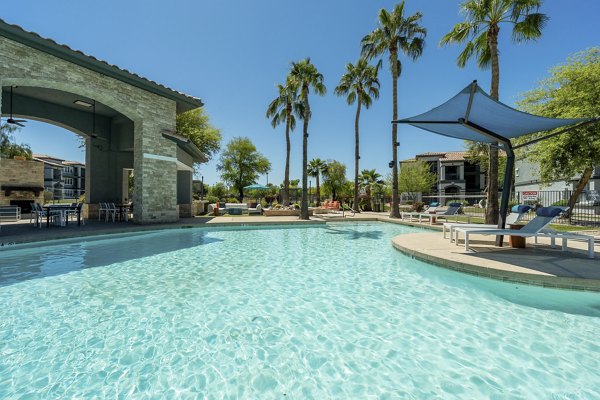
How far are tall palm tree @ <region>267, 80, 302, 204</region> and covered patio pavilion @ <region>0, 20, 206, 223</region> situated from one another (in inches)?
410

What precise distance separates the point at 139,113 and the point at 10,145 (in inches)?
974

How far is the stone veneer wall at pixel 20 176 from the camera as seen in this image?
15.5 meters

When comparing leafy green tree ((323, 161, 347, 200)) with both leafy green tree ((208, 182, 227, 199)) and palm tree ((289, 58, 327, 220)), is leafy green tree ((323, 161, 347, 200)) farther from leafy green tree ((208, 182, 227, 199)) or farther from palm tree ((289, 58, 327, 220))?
palm tree ((289, 58, 327, 220))

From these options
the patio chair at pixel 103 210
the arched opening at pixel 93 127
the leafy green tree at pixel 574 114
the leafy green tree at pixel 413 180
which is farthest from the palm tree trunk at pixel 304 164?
the leafy green tree at pixel 413 180

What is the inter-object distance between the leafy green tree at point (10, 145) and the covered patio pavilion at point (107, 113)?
1621cm

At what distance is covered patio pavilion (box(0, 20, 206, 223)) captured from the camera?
799 centimetres

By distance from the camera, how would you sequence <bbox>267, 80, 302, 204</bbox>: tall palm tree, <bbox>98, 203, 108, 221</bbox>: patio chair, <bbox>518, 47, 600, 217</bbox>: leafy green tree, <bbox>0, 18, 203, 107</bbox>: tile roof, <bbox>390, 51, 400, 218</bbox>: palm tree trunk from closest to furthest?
<bbox>0, 18, 203, 107</bbox>: tile roof → <bbox>518, 47, 600, 217</bbox>: leafy green tree → <bbox>98, 203, 108, 221</bbox>: patio chair → <bbox>390, 51, 400, 218</bbox>: palm tree trunk → <bbox>267, 80, 302, 204</bbox>: tall palm tree

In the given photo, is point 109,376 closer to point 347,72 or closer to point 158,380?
point 158,380

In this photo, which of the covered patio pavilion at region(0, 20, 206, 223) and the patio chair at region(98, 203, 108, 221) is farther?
the patio chair at region(98, 203, 108, 221)

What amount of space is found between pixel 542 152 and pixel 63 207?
20765mm

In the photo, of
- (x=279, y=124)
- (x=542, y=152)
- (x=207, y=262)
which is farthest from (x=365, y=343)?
(x=279, y=124)

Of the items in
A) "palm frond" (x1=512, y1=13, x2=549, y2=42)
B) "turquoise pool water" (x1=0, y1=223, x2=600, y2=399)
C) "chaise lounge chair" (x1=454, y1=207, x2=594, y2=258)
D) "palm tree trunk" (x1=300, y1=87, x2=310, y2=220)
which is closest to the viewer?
"turquoise pool water" (x1=0, y1=223, x2=600, y2=399)

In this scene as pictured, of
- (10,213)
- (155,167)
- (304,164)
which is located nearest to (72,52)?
(155,167)

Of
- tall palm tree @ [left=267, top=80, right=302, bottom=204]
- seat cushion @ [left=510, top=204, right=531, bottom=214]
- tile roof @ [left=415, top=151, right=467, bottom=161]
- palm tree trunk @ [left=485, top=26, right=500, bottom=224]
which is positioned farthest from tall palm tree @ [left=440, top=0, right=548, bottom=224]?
tile roof @ [left=415, top=151, right=467, bottom=161]
